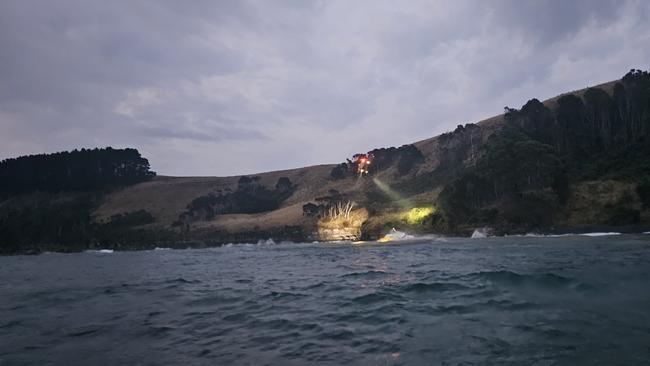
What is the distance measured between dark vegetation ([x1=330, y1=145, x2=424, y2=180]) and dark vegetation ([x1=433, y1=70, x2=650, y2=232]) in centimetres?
3282

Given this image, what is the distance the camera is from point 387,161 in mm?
147125

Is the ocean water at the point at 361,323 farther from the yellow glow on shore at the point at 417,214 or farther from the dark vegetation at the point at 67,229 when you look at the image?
the dark vegetation at the point at 67,229

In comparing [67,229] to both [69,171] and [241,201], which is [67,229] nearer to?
[241,201]

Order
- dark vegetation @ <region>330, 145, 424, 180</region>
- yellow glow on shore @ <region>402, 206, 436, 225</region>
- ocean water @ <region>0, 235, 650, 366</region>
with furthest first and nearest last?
dark vegetation @ <region>330, 145, 424, 180</region>, yellow glow on shore @ <region>402, 206, 436, 225</region>, ocean water @ <region>0, 235, 650, 366</region>

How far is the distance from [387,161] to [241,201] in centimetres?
5842

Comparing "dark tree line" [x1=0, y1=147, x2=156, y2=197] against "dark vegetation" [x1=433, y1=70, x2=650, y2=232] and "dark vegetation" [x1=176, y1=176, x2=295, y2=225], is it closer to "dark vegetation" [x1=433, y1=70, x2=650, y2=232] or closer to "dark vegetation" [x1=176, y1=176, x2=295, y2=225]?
"dark vegetation" [x1=176, y1=176, x2=295, y2=225]

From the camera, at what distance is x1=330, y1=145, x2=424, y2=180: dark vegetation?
13700cm

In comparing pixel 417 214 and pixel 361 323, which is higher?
pixel 417 214

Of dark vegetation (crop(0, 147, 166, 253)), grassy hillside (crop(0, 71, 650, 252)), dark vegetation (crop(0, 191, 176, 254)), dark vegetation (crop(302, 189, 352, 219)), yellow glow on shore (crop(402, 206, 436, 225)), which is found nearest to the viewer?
grassy hillside (crop(0, 71, 650, 252))

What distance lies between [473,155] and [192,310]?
112006 millimetres

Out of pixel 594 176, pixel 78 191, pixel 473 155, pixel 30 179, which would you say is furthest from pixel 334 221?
pixel 30 179

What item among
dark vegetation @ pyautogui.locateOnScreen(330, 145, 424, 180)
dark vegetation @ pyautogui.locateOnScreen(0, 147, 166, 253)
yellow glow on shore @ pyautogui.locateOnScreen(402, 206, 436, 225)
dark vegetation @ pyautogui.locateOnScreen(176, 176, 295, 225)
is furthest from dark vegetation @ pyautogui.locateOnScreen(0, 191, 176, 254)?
yellow glow on shore @ pyautogui.locateOnScreen(402, 206, 436, 225)

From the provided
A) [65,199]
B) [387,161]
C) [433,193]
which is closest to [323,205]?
[433,193]

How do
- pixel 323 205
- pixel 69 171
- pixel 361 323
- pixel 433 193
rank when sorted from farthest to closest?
pixel 69 171
pixel 323 205
pixel 433 193
pixel 361 323
